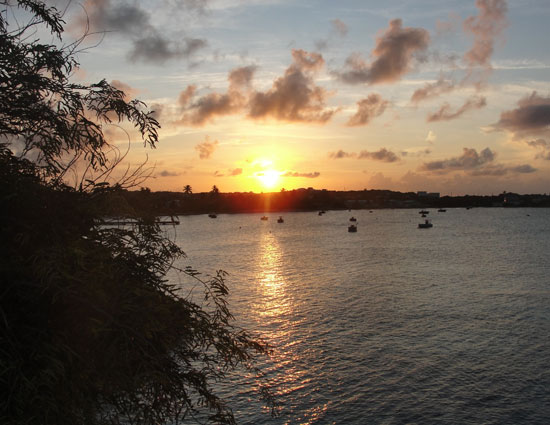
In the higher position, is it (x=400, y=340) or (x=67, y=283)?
(x=67, y=283)

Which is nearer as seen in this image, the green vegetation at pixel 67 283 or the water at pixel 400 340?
the green vegetation at pixel 67 283

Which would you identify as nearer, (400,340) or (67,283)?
(67,283)

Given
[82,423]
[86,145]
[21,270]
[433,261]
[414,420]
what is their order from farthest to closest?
[433,261] < [414,420] < [86,145] < [82,423] < [21,270]

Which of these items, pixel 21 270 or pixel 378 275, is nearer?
pixel 21 270

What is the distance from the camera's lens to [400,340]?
120 ft

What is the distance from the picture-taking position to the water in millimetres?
25469

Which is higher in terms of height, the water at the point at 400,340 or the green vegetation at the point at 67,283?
the green vegetation at the point at 67,283

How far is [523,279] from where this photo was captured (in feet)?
209

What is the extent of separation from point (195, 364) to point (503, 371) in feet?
69.5

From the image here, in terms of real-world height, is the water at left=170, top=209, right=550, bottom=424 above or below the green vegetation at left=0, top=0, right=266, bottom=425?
below

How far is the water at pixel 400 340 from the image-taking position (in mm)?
25469

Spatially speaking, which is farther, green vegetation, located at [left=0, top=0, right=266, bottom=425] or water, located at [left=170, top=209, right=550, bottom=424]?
water, located at [left=170, top=209, right=550, bottom=424]

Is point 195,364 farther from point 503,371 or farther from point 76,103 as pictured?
point 76,103

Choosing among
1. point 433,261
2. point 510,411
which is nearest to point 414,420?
point 510,411
